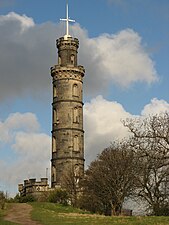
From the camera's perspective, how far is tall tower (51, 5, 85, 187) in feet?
223

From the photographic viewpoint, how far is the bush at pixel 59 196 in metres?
57.6

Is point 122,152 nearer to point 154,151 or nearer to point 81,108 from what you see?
point 154,151

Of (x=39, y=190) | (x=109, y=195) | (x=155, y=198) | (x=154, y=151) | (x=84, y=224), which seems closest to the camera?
(x=84, y=224)

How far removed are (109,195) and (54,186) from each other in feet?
73.3

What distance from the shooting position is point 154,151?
3781cm

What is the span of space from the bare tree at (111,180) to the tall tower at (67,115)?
54.7ft

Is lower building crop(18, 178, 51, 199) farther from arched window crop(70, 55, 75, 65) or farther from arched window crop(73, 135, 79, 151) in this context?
arched window crop(70, 55, 75, 65)

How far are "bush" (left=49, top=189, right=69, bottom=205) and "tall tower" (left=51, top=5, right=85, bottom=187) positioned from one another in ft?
24.1

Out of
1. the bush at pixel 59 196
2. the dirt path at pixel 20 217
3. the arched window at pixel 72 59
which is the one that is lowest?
the dirt path at pixel 20 217

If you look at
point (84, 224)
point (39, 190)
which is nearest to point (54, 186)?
point (39, 190)

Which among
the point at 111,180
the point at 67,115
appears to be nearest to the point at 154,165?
the point at 111,180

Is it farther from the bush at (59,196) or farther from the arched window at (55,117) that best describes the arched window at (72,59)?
the bush at (59,196)

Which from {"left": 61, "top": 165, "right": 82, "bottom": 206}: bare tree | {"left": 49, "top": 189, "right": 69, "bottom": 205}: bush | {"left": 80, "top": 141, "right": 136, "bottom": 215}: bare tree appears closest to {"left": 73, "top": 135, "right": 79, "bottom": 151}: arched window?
{"left": 61, "top": 165, "right": 82, "bottom": 206}: bare tree

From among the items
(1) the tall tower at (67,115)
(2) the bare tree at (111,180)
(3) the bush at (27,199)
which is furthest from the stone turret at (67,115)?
(2) the bare tree at (111,180)
